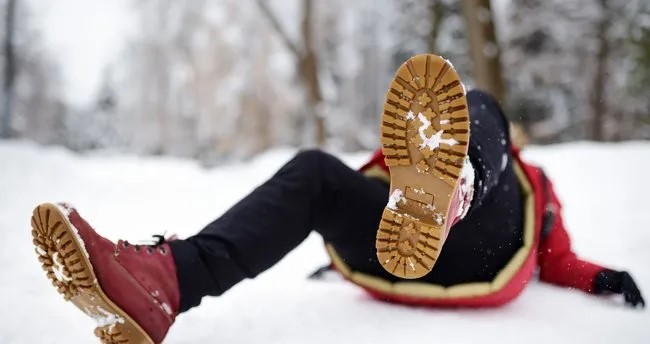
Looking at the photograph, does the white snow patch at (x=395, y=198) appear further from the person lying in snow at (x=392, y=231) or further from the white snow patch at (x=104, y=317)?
the white snow patch at (x=104, y=317)

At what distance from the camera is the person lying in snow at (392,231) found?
1048 mm

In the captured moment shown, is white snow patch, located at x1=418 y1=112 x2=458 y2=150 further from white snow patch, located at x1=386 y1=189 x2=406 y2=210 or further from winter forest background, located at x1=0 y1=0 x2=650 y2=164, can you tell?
winter forest background, located at x1=0 y1=0 x2=650 y2=164

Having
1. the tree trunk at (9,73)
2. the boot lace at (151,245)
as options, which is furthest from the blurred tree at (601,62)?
the tree trunk at (9,73)

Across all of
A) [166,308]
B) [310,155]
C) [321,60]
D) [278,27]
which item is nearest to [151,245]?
[166,308]

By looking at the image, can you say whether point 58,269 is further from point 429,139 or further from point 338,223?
point 429,139

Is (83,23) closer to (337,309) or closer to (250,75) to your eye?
(250,75)

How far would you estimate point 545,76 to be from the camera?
529 inches

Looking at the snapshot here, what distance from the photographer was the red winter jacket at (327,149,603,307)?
4.89 feet

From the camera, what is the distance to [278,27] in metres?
9.34

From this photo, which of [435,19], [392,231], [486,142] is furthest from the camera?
[435,19]

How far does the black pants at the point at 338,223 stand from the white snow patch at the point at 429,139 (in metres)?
0.13

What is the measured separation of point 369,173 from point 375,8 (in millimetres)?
20494

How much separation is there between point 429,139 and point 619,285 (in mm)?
879

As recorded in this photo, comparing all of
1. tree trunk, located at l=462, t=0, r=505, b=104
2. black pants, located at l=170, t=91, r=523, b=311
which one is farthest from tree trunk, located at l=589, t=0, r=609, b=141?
black pants, located at l=170, t=91, r=523, b=311
